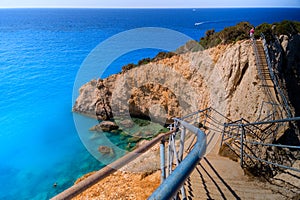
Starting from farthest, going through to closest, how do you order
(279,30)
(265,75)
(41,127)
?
(41,127) → (279,30) → (265,75)

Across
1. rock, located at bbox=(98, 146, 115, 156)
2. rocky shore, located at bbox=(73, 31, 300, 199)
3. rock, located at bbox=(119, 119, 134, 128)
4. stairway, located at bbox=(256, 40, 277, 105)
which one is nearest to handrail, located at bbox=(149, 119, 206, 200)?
rocky shore, located at bbox=(73, 31, 300, 199)

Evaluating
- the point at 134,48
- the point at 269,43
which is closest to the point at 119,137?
the point at 269,43

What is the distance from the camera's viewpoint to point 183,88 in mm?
19219

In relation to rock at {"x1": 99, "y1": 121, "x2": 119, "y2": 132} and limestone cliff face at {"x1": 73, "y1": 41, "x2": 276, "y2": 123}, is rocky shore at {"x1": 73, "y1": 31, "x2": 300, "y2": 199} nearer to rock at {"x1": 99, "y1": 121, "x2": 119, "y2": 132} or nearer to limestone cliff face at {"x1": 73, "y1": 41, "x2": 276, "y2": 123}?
limestone cliff face at {"x1": 73, "y1": 41, "x2": 276, "y2": 123}

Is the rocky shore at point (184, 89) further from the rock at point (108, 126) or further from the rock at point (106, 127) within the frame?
the rock at point (106, 127)

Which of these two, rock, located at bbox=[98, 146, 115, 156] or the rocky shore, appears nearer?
the rocky shore

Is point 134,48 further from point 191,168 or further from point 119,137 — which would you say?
point 191,168

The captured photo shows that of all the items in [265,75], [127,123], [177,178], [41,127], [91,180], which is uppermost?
[177,178]

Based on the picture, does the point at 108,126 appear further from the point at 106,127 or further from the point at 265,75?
the point at 265,75

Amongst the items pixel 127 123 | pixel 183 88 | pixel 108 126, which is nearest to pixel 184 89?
pixel 183 88

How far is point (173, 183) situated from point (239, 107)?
11902 millimetres

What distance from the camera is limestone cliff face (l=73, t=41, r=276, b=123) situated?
1199 centimetres

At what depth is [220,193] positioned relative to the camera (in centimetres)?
405

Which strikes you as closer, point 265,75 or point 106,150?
point 265,75
